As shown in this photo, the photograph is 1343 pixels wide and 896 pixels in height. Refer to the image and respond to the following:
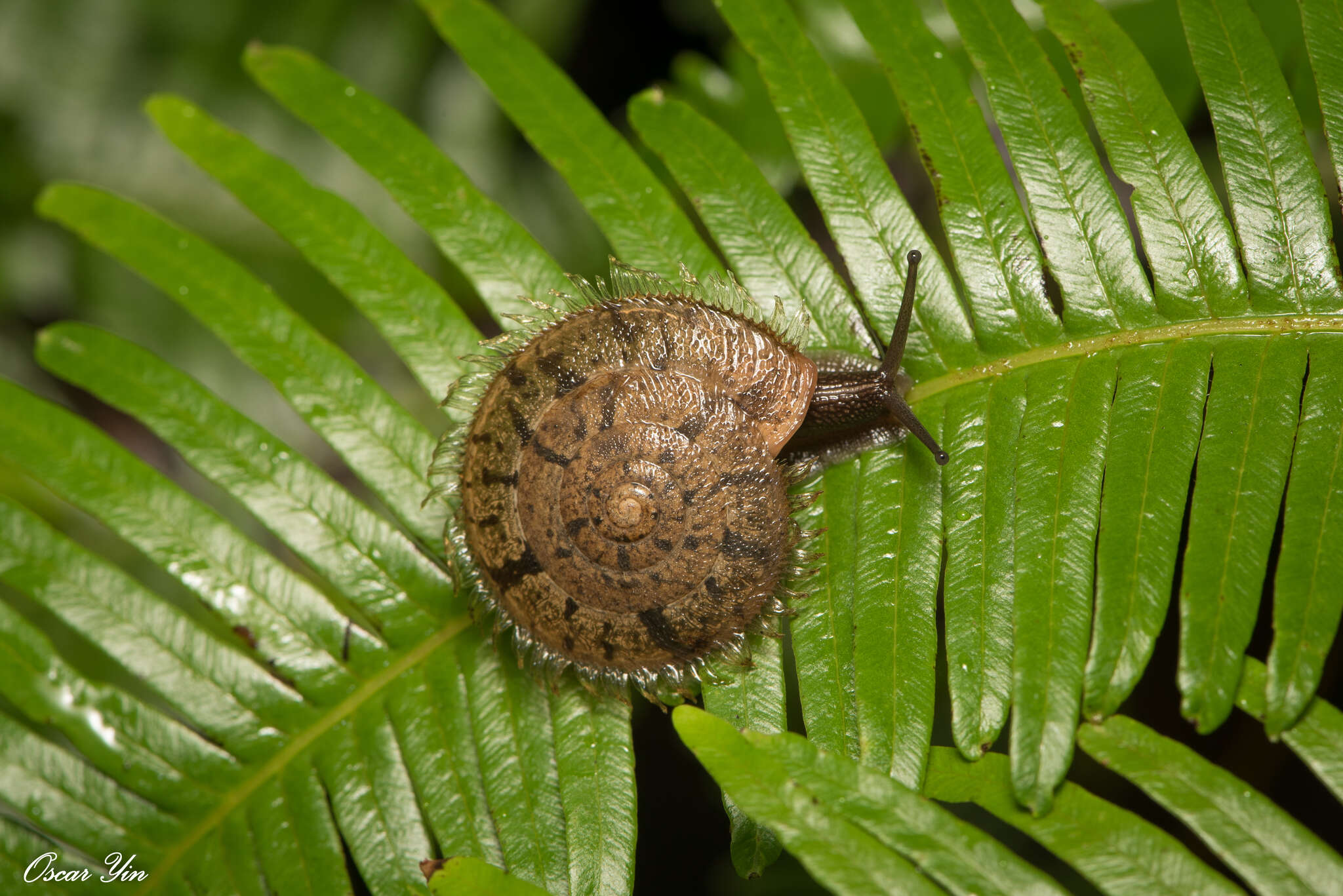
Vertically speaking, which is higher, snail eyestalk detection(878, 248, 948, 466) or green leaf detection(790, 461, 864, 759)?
snail eyestalk detection(878, 248, 948, 466)

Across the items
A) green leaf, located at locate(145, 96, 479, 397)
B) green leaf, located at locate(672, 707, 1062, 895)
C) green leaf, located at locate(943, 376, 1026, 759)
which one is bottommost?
green leaf, located at locate(672, 707, 1062, 895)

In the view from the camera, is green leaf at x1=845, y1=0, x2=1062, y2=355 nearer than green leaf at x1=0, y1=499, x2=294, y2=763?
Yes

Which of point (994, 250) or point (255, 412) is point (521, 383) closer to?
point (994, 250)

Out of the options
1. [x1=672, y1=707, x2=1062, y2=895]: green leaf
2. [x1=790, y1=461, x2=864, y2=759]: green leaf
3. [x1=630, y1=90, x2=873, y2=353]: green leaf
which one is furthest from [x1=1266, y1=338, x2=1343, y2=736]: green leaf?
[x1=630, y1=90, x2=873, y2=353]: green leaf

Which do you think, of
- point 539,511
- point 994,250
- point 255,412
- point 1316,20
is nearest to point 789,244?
point 994,250

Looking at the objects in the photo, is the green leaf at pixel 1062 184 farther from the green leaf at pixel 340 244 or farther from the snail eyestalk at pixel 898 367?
the green leaf at pixel 340 244

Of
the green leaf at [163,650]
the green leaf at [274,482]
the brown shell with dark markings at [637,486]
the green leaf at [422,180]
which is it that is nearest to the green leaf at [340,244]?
the green leaf at [422,180]

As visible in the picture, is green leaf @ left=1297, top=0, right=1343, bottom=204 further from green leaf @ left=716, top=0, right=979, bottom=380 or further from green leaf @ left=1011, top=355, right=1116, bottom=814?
green leaf @ left=716, top=0, right=979, bottom=380
